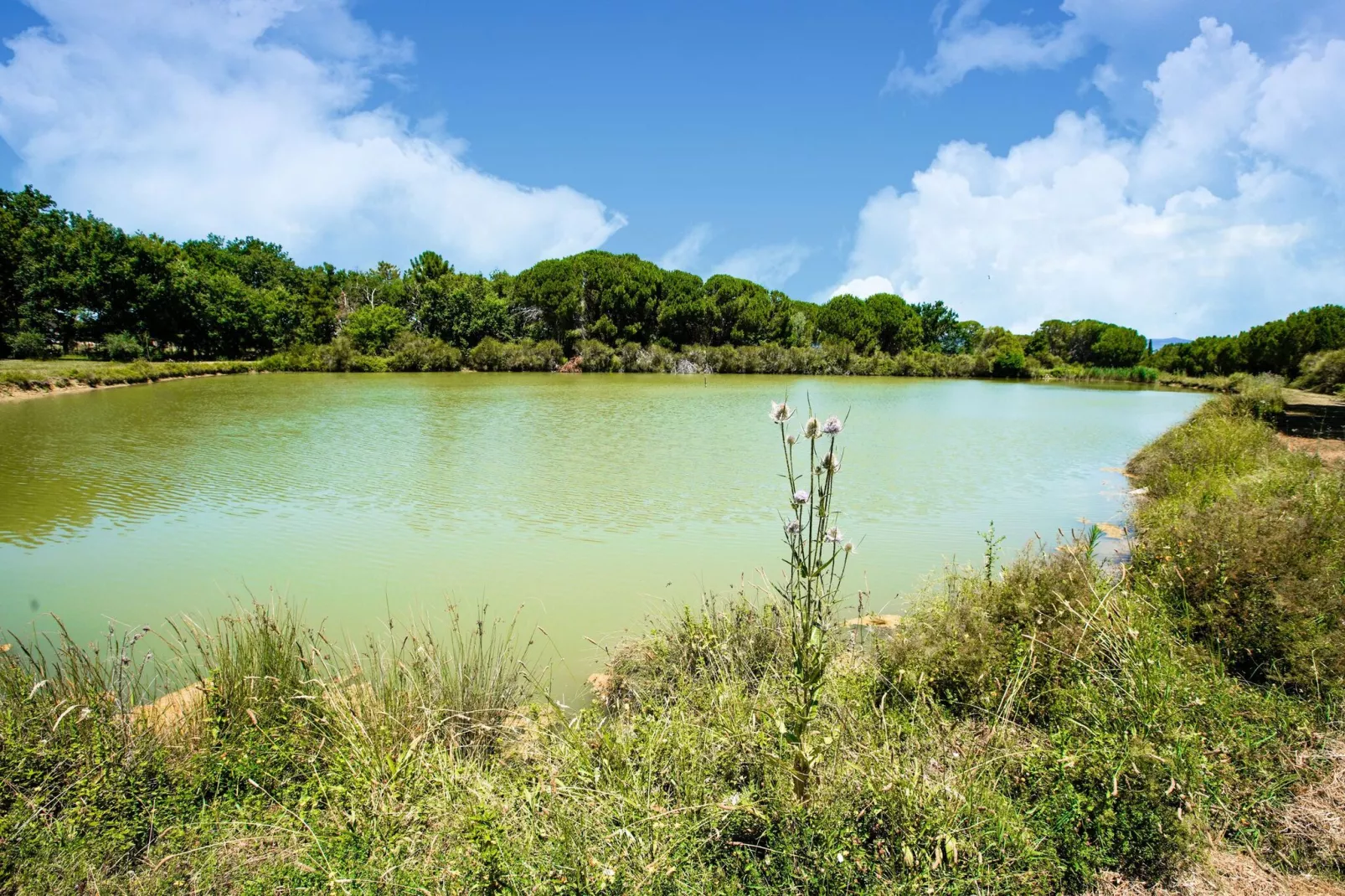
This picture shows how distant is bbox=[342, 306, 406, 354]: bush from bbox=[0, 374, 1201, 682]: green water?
1205 inches

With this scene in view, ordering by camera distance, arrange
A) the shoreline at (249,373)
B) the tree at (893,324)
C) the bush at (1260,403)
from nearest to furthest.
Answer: the bush at (1260,403) → the shoreline at (249,373) → the tree at (893,324)

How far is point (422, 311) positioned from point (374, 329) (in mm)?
3853

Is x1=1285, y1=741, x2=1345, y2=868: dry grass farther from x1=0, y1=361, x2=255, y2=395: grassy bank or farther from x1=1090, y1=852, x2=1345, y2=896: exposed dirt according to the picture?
x1=0, y1=361, x2=255, y2=395: grassy bank

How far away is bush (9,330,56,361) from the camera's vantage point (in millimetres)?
32969

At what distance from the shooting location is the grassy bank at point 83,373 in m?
22.3

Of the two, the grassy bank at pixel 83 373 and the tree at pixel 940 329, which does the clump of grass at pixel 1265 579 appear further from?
the tree at pixel 940 329

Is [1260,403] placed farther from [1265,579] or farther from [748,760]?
[748,760]

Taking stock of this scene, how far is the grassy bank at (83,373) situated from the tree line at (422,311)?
5.87 metres

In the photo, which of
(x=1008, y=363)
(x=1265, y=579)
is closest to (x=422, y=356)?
(x=1008, y=363)

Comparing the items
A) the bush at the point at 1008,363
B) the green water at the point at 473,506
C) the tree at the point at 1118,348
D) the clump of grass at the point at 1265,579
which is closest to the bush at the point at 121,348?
the green water at the point at 473,506

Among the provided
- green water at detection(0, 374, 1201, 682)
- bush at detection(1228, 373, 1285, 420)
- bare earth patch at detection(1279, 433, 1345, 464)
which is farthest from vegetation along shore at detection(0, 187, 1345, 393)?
bare earth patch at detection(1279, 433, 1345, 464)

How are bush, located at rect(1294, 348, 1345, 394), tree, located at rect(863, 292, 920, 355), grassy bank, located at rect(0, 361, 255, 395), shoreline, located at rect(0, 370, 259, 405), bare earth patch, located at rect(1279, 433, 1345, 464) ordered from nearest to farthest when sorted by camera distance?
bare earth patch, located at rect(1279, 433, 1345, 464) < shoreline, located at rect(0, 370, 259, 405) < grassy bank, located at rect(0, 361, 255, 395) < bush, located at rect(1294, 348, 1345, 394) < tree, located at rect(863, 292, 920, 355)

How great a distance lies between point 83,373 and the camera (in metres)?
25.0

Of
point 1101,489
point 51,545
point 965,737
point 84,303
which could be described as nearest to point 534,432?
point 51,545
